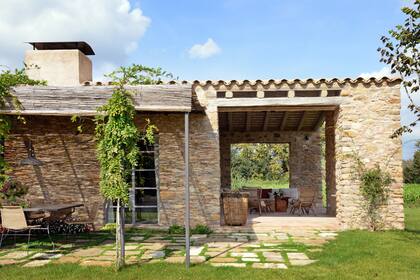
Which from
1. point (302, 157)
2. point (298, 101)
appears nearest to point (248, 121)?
point (302, 157)

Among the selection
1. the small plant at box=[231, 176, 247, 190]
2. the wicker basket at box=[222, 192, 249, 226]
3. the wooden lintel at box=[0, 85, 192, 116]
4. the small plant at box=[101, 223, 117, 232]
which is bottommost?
the small plant at box=[231, 176, 247, 190]

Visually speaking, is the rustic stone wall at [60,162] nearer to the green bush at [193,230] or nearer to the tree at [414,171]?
the green bush at [193,230]

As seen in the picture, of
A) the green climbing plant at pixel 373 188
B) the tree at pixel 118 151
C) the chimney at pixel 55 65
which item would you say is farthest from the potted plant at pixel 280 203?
the tree at pixel 118 151

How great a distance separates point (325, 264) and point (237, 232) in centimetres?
262

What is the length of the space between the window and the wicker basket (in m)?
1.51

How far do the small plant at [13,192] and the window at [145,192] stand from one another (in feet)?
5.82

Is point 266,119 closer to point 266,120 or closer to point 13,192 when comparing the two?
point 266,120

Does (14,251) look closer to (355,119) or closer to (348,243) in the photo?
(348,243)

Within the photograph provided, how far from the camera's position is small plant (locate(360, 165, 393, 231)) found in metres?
7.38

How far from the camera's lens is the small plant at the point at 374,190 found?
7.38 m

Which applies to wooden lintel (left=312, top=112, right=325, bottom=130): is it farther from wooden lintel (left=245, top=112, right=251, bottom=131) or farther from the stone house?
the stone house

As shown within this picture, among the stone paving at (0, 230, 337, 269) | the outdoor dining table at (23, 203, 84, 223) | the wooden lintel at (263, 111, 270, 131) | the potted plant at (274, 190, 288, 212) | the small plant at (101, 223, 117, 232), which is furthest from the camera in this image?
the wooden lintel at (263, 111, 270, 131)

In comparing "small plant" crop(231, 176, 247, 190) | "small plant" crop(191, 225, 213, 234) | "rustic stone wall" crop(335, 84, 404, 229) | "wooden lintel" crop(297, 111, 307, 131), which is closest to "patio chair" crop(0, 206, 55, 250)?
"small plant" crop(191, 225, 213, 234)

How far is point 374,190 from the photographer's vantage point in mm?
7379
